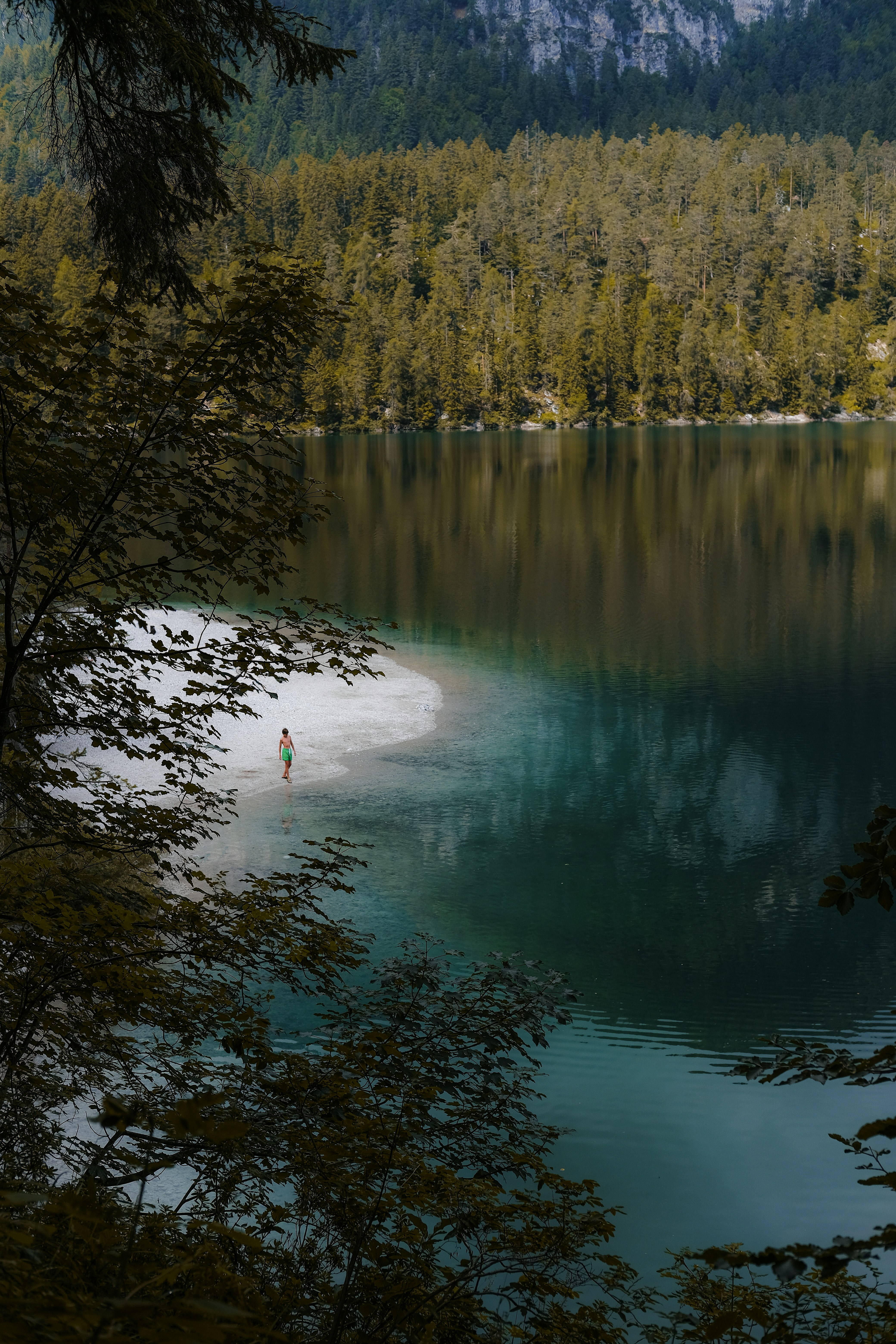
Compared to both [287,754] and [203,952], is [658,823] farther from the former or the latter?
[203,952]

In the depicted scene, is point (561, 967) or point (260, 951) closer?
point (260, 951)

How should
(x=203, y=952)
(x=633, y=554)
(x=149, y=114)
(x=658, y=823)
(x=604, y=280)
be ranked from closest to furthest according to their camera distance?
(x=203, y=952), (x=149, y=114), (x=658, y=823), (x=633, y=554), (x=604, y=280)

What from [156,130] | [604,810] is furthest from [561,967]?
[156,130]

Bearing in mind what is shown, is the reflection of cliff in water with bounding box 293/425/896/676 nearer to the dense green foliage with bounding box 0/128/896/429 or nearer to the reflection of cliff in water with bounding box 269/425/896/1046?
the reflection of cliff in water with bounding box 269/425/896/1046

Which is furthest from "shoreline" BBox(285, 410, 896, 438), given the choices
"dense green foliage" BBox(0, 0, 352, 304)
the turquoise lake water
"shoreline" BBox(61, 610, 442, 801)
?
"dense green foliage" BBox(0, 0, 352, 304)

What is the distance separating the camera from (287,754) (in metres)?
18.3

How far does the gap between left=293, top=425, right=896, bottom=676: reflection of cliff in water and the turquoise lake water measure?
0.71ft

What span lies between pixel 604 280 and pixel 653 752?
123179 mm

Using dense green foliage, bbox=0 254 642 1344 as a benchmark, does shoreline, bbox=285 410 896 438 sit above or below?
above

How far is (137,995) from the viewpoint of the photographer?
477 cm

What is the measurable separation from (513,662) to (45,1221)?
23920mm

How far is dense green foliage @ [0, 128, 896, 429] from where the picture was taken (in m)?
118

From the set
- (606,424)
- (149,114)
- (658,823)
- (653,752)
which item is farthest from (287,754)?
(606,424)

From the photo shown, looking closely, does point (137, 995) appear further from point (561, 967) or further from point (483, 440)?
point (483, 440)
